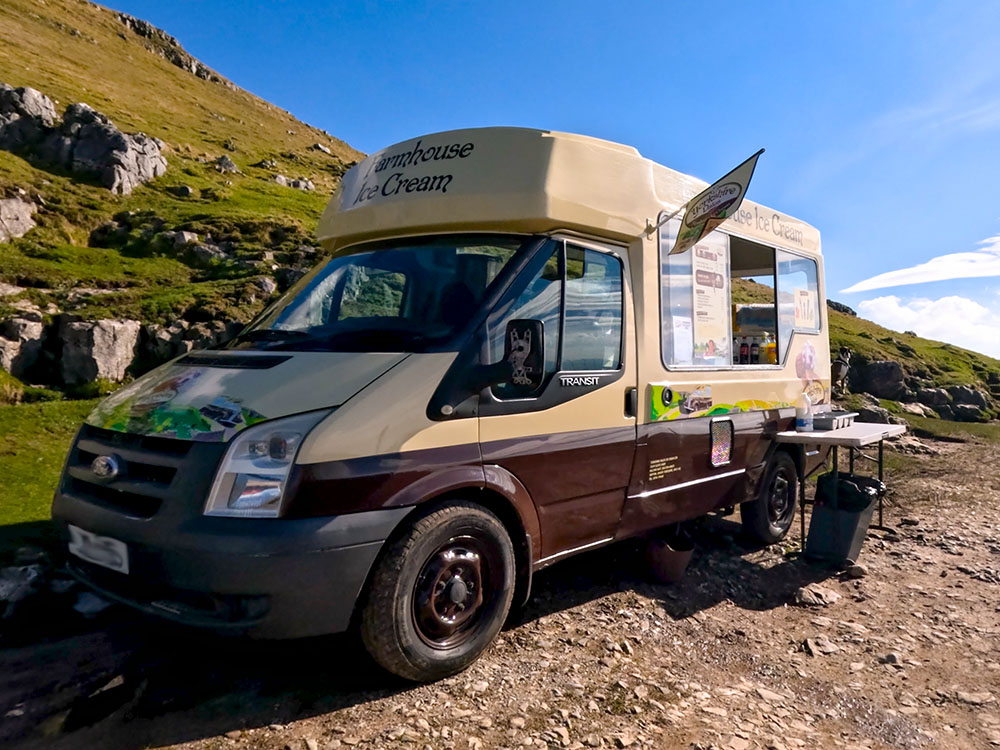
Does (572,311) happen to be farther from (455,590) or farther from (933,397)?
(933,397)

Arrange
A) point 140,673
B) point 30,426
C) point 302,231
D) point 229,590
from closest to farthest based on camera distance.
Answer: point 229,590 < point 140,673 < point 30,426 < point 302,231

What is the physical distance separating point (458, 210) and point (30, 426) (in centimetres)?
723

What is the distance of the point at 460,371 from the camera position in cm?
349

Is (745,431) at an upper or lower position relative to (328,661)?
upper

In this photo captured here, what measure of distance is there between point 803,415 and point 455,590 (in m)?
4.39

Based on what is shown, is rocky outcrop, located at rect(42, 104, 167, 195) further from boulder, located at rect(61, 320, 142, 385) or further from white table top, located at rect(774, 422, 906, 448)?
white table top, located at rect(774, 422, 906, 448)

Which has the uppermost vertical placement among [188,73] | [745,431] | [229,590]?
[188,73]

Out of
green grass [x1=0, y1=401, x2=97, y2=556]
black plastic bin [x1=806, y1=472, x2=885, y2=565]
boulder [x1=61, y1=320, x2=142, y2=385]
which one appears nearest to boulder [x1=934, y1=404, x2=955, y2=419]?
black plastic bin [x1=806, y1=472, x2=885, y2=565]

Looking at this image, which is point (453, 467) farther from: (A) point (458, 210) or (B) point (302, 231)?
(B) point (302, 231)

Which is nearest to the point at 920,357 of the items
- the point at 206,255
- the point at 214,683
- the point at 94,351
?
the point at 206,255

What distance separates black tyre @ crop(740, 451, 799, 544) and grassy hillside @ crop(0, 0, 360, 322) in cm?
1251

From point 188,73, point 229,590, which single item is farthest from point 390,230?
point 188,73

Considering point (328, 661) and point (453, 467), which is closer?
point (453, 467)

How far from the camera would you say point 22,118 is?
32000mm
